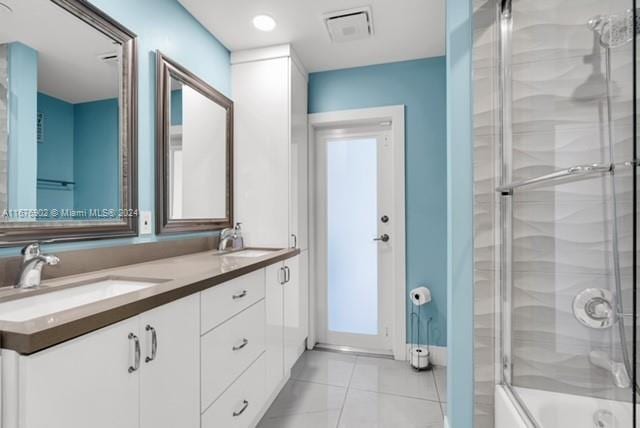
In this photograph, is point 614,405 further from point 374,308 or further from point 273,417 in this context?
point 374,308

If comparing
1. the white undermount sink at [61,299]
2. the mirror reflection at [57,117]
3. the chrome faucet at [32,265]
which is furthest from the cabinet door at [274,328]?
the chrome faucet at [32,265]

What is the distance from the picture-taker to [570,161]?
108 cm

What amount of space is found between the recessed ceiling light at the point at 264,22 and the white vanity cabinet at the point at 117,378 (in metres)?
1.77

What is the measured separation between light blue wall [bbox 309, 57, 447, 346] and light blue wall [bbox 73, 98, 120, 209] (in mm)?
1920

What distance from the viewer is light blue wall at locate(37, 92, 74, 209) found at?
3.87ft

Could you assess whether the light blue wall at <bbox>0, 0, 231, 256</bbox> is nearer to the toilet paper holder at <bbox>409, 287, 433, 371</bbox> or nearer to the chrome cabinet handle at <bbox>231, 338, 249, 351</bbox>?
the chrome cabinet handle at <bbox>231, 338, 249, 351</bbox>

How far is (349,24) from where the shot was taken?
2086 mm

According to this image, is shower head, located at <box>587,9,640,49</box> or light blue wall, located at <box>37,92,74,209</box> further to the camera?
light blue wall, located at <box>37,92,74,209</box>

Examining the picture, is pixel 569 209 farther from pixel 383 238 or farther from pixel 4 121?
pixel 4 121

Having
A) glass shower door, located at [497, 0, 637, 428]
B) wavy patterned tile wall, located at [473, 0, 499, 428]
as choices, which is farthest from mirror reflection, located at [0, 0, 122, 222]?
glass shower door, located at [497, 0, 637, 428]

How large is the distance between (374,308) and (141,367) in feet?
6.96

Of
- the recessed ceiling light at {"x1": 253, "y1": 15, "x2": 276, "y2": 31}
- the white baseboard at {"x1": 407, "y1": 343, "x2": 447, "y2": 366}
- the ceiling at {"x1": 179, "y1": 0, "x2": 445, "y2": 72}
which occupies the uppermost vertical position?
the ceiling at {"x1": 179, "y1": 0, "x2": 445, "y2": 72}

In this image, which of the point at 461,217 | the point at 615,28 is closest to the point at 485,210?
the point at 461,217

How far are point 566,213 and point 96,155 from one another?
1861 millimetres
